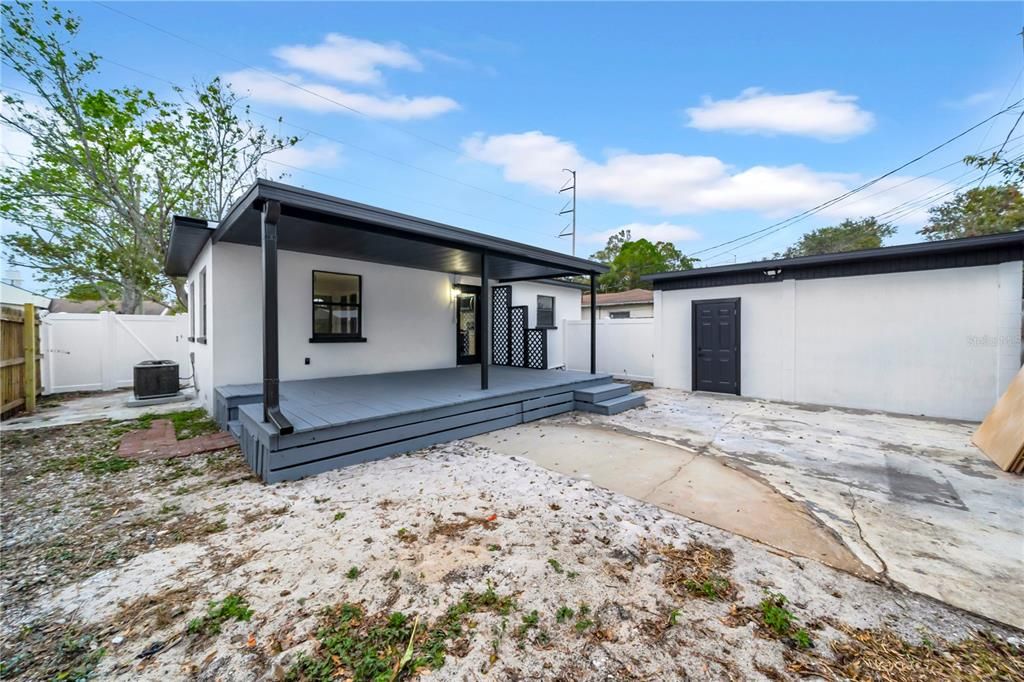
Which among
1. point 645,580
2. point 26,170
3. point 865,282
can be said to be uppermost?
point 26,170

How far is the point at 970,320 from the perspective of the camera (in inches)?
222

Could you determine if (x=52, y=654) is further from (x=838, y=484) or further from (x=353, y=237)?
(x=838, y=484)

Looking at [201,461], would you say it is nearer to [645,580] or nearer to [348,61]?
[645,580]

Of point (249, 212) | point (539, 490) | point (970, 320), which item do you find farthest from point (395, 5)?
point (970, 320)

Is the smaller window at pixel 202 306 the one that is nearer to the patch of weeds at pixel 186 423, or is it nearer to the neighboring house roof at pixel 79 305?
the patch of weeds at pixel 186 423

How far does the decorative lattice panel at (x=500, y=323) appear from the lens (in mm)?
9350

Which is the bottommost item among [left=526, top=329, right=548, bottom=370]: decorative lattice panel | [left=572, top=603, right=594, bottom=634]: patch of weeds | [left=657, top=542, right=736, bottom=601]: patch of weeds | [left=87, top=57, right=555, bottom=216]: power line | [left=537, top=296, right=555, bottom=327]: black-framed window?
[left=572, top=603, right=594, bottom=634]: patch of weeds

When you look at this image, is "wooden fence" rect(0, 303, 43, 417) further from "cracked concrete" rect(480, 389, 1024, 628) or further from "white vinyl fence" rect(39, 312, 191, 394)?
"cracked concrete" rect(480, 389, 1024, 628)

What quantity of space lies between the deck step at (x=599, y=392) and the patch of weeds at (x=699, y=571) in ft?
12.9

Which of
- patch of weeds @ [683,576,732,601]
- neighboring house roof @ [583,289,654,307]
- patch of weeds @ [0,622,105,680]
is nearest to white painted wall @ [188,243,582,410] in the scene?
patch of weeds @ [0,622,105,680]

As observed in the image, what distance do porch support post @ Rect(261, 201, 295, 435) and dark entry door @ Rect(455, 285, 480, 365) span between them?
498 centimetres

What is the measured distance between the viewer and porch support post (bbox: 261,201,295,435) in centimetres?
340

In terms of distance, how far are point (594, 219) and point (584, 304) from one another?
6160mm

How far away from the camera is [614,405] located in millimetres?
6230
